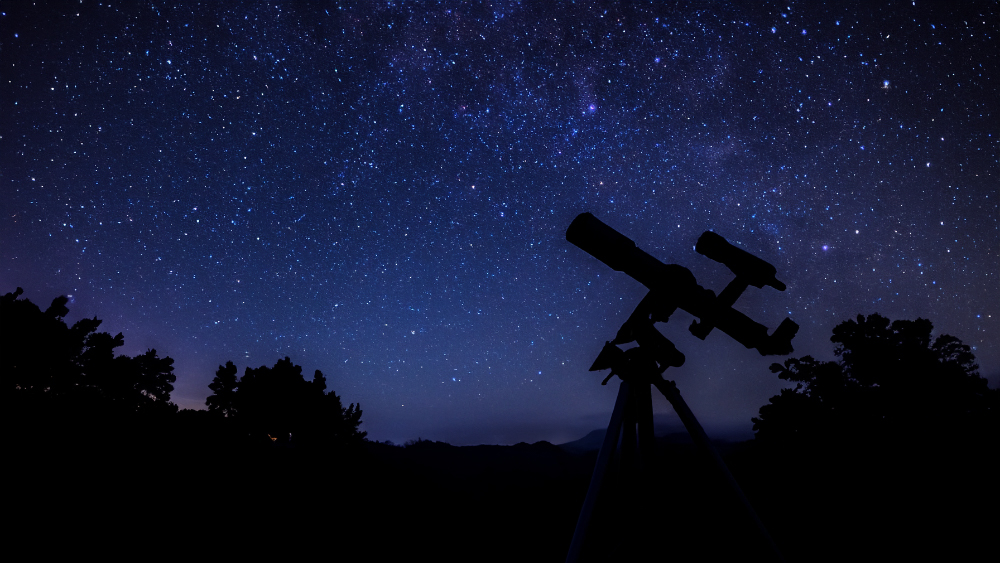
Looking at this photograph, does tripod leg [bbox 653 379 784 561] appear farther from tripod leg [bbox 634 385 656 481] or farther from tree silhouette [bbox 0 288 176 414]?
tree silhouette [bbox 0 288 176 414]

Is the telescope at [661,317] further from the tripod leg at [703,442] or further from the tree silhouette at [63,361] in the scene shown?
the tree silhouette at [63,361]

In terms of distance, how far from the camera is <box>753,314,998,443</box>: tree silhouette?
15.0m

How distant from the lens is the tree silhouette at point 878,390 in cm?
1496

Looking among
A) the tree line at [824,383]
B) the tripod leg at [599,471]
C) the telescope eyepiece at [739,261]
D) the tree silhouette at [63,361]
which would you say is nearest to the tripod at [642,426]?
the tripod leg at [599,471]

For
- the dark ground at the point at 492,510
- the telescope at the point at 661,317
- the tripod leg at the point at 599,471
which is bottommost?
the dark ground at the point at 492,510

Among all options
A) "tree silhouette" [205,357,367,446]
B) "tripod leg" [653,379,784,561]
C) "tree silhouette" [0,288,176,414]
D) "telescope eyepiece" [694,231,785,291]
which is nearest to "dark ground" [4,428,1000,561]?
"tripod leg" [653,379,784,561]

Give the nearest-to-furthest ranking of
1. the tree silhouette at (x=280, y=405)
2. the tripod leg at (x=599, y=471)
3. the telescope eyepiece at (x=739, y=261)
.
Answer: the tripod leg at (x=599, y=471) < the telescope eyepiece at (x=739, y=261) < the tree silhouette at (x=280, y=405)

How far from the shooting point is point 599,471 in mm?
2625

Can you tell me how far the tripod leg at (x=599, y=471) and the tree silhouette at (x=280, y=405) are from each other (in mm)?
35216

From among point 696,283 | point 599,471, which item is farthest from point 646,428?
point 696,283

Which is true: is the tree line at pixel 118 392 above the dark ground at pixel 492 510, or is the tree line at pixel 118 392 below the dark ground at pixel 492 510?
above

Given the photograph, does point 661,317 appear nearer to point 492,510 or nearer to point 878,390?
point 492,510

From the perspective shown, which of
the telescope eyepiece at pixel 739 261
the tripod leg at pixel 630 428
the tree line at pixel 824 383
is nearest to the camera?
the telescope eyepiece at pixel 739 261

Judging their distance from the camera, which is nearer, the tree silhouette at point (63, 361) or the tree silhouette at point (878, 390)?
the tree silhouette at point (878, 390)
